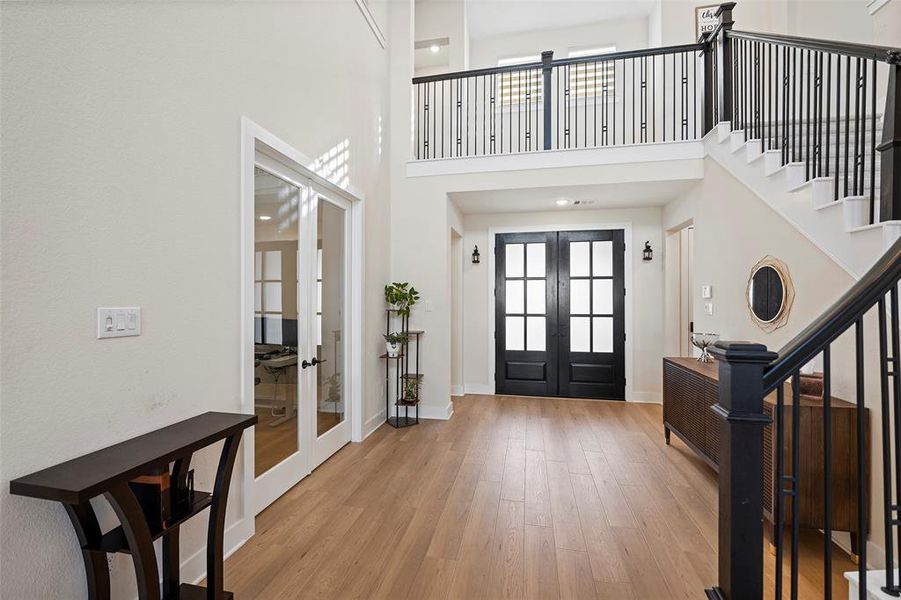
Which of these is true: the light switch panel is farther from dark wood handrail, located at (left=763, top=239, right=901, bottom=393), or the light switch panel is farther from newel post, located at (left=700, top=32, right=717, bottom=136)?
newel post, located at (left=700, top=32, right=717, bottom=136)

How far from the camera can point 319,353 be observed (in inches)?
128

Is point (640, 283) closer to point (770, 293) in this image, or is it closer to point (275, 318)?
point (770, 293)

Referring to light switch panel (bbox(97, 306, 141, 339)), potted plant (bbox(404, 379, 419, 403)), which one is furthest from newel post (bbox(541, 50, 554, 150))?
light switch panel (bbox(97, 306, 141, 339))

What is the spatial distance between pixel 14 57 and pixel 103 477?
4.31ft

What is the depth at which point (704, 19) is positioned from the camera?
5.23 metres

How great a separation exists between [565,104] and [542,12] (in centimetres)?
216

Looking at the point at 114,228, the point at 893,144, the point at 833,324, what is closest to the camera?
the point at 833,324

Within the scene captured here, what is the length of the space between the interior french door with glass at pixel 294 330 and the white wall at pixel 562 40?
4.29m

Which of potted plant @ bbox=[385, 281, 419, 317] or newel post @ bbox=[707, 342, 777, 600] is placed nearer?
newel post @ bbox=[707, 342, 777, 600]

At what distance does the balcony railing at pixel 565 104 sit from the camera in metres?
4.47

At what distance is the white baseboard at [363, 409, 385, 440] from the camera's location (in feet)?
13.1

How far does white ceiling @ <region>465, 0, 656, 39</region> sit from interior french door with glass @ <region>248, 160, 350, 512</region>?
4168mm

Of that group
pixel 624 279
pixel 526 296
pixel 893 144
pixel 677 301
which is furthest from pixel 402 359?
pixel 893 144

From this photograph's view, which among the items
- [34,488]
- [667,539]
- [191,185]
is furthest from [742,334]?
[34,488]
